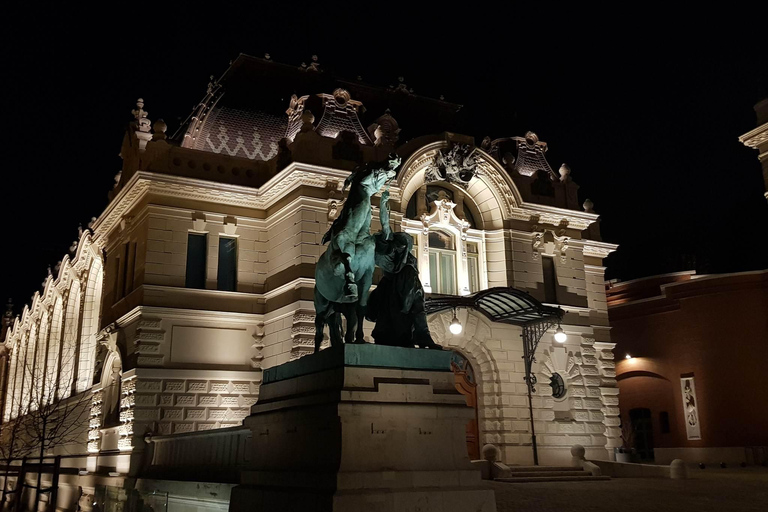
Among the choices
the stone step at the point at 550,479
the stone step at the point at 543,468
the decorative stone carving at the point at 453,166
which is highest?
the decorative stone carving at the point at 453,166

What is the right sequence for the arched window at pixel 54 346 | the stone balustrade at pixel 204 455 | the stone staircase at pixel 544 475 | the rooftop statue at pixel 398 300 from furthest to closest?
the arched window at pixel 54 346 → the stone staircase at pixel 544 475 → the stone balustrade at pixel 204 455 → the rooftop statue at pixel 398 300

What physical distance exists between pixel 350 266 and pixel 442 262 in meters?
14.9

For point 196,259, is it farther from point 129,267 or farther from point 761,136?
point 761,136

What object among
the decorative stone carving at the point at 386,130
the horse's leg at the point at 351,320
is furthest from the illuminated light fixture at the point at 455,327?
the horse's leg at the point at 351,320

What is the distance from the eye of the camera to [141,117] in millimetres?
27719

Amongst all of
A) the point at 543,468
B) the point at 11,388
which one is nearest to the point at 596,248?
the point at 543,468

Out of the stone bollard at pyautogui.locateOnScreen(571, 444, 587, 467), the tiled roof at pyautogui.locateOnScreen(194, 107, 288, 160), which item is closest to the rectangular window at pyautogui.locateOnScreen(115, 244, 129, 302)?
the tiled roof at pyautogui.locateOnScreen(194, 107, 288, 160)

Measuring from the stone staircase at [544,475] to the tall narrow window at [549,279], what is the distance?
6.62m

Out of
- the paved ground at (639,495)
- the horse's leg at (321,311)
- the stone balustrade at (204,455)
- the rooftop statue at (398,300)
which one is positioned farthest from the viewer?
the paved ground at (639,495)

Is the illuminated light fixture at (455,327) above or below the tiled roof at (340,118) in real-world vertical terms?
below

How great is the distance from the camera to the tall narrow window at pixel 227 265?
26031mm

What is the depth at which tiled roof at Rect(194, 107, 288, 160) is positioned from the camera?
2758 centimetres

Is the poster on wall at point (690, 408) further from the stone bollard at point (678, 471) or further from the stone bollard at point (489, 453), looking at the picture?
the stone bollard at point (489, 453)

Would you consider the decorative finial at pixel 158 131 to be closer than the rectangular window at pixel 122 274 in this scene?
Yes
